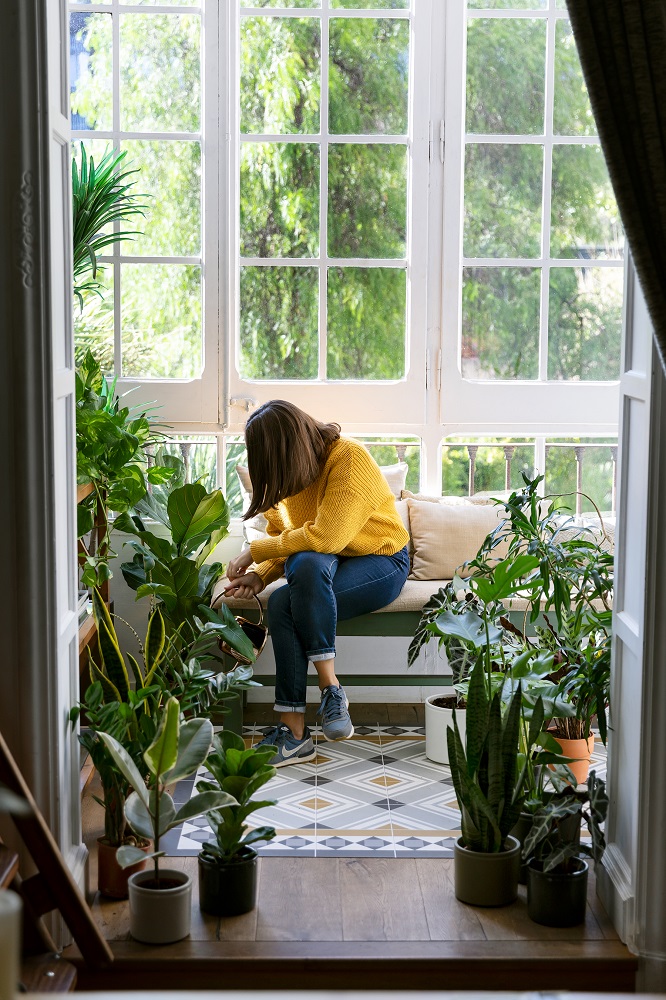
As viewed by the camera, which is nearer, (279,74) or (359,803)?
(359,803)

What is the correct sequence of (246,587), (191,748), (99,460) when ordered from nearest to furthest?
(191,748), (99,460), (246,587)

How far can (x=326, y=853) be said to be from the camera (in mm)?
3191

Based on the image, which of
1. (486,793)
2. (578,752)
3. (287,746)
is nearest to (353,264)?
(287,746)

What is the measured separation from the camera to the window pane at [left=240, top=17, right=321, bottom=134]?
189 inches

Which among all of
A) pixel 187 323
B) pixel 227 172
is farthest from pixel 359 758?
pixel 227 172

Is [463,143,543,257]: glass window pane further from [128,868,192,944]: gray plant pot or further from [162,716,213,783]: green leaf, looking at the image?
[128,868,192,944]: gray plant pot

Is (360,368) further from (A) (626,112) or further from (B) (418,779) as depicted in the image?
(A) (626,112)

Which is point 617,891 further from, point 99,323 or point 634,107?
point 99,323

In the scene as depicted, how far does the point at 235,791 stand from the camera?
9.16ft

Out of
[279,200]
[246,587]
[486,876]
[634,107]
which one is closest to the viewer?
[634,107]

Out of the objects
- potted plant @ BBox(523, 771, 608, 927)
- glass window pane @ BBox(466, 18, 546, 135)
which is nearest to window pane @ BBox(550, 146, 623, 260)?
glass window pane @ BBox(466, 18, 546, 135)

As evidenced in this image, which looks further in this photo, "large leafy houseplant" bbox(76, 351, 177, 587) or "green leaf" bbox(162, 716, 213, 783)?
"large leafy houseplant" bbox(76, 351, 177, 587)

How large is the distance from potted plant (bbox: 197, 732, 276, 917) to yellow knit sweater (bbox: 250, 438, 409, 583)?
4.60ft

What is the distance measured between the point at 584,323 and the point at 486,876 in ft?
9.45
